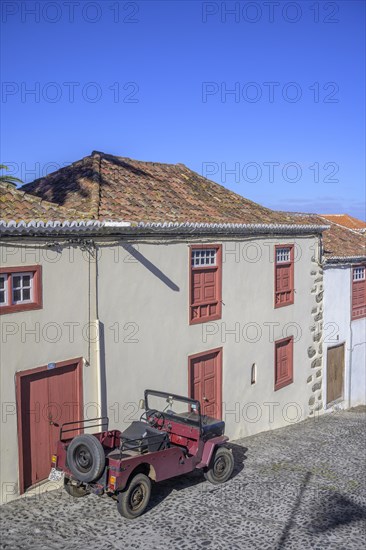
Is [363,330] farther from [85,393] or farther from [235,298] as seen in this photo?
[85,393]

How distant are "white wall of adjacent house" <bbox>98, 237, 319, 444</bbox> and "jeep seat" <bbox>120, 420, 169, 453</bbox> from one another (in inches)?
58.7

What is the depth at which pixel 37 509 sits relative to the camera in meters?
8.41

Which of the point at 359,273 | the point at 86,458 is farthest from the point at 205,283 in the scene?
the point at 359,273

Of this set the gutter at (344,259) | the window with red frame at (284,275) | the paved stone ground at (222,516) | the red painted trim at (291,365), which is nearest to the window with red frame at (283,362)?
the red painted trim at (291,365)

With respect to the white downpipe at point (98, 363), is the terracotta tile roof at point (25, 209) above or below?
above

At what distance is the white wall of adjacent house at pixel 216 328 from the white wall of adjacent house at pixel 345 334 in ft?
3.58

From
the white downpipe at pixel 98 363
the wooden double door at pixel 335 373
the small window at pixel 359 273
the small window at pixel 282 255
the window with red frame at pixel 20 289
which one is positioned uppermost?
the small window at pixel 282 255

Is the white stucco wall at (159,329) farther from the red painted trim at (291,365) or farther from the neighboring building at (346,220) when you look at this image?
the neighboring building at (346,220)

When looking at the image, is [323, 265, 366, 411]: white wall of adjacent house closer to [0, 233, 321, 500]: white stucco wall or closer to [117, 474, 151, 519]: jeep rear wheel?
[0, 233, 321, 500]: white stucco wall

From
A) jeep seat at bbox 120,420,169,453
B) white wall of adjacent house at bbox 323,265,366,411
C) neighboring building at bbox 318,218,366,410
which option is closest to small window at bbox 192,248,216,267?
jeep seat at bbox 120,420,169,453

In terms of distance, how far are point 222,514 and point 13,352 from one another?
3.87m

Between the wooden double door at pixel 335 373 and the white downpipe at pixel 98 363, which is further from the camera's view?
the wooden double door at pixel 335 373

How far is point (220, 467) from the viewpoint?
32.3ft

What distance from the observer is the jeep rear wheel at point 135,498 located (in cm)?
805
